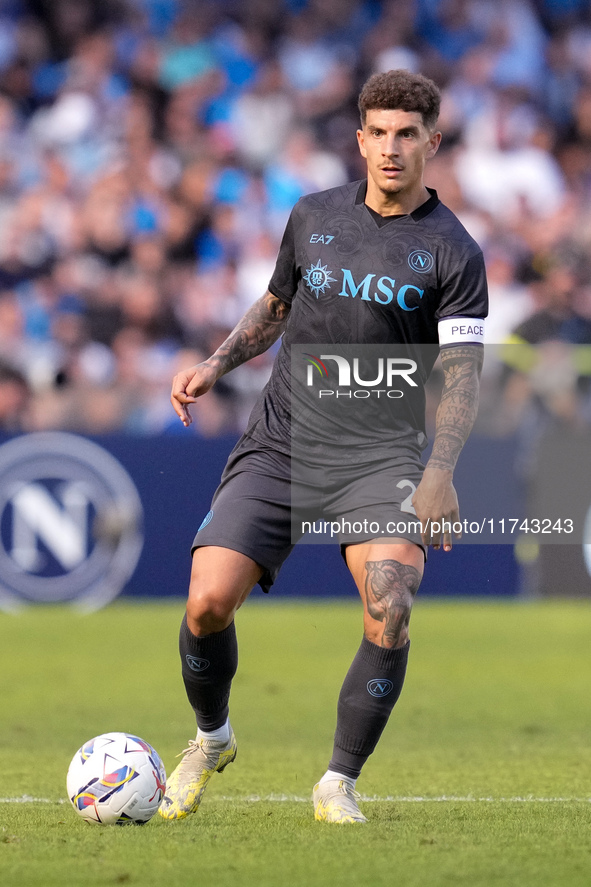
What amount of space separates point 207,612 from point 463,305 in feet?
4.24

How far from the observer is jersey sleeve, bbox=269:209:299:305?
476 centimetres

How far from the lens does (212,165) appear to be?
14.0m

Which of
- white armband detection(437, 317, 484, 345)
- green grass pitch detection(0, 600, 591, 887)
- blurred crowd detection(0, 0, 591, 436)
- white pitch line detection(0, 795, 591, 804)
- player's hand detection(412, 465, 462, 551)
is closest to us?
green grass pitch detection(0, 600, 591, 887)

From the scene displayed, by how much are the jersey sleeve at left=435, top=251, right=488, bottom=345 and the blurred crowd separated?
6.95 meters

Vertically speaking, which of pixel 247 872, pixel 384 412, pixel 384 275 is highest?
pixel 384 275

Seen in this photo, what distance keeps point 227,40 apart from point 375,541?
11843 mm

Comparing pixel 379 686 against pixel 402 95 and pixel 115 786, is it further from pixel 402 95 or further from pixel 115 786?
pixel 402 95

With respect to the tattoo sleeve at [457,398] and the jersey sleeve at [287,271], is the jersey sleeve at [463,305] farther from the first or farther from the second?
the jersey sleeve at [287,271]

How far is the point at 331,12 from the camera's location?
15641mm

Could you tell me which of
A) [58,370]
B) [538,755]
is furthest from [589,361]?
[538,755]

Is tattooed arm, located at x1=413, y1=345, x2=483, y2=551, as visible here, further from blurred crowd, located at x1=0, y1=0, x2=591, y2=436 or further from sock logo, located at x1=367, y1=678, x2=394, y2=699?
blurred crowd, located at x1=0, y1=0, x2=591, y2=436

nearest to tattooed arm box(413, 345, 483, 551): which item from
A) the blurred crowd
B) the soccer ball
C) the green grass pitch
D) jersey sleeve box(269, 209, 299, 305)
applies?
jersey sleeve box(269, 209, 299, 305)

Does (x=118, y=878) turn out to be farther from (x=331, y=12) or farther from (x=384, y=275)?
(x=331, y=12)

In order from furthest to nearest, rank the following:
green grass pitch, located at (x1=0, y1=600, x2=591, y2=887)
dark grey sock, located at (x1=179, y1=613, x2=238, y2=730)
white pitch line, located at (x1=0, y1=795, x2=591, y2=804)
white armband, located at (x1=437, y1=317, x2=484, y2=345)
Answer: white pitch line, located at (x1=0, y1=795, x2=591, y2=804), dark grey sock, located at (x1=179, y1=613, x2=238, y2=730), white armband, located at (x1=437, y1=317, x2=484, y2=345), green grass pitch, located at (x1=0, y1=600, x2=591, y2=887)
